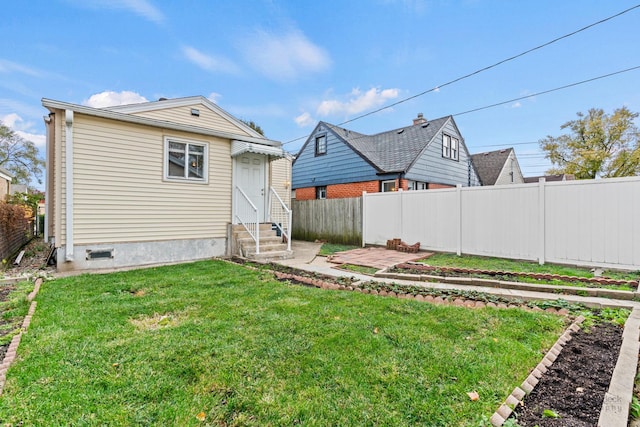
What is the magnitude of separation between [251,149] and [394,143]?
10.1m

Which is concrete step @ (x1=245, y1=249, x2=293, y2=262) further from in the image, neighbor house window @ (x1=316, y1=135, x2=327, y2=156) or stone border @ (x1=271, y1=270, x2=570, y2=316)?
neighbor house window @ (x1=316, y1=135, x2=327, y2=156)

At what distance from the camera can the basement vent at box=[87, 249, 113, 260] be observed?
6648 millimetres

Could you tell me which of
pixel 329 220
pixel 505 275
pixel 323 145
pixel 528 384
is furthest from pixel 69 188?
pixel 323 145

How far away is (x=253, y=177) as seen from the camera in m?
9.20

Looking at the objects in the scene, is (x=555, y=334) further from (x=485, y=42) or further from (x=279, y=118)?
(x=279, y=118)

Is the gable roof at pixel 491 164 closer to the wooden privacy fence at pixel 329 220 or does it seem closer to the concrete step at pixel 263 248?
the wooden privacy fence at pixel 329 220

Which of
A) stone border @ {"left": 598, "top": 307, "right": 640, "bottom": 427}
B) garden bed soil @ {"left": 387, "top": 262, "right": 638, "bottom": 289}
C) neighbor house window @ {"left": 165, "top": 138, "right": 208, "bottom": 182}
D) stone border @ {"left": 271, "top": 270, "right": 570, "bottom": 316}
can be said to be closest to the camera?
stone border @ {"left": 598, "top": 307, "right": 640, "bottom": 427}

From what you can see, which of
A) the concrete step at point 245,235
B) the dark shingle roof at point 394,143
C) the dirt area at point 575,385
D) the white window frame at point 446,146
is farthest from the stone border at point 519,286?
the white window frame at point 446,146

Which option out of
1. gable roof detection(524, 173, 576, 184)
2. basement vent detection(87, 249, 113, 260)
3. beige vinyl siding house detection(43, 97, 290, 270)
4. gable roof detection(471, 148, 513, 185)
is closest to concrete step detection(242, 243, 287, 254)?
beige vinyl siding house detection(43, 97, 290, 270)

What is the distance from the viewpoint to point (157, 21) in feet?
30.4

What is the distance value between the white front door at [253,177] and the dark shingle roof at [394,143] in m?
6.52

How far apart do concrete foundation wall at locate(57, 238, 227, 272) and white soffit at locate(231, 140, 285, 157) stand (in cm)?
255

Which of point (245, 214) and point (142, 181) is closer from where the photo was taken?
point (142, 181)

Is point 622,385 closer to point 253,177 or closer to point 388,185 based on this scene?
point 253,177
